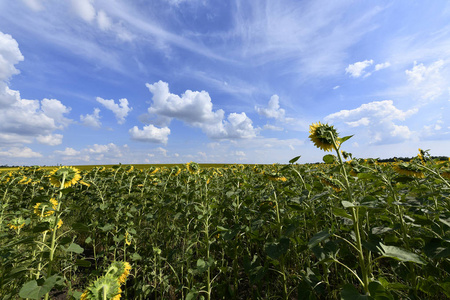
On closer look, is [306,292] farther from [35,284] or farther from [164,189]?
[164,189]

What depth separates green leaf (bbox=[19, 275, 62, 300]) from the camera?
55.7 inches

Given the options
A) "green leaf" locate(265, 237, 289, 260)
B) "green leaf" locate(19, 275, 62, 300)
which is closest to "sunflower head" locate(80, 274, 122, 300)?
"green leaf" locate(19, 275, 62, 300)

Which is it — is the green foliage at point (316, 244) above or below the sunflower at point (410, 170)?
below

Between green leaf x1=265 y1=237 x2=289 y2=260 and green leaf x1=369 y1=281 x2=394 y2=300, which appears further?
green leaf x1=265 y1=237 x2=289 y2=260

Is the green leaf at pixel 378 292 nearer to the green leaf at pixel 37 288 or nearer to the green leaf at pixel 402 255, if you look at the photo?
the green leaf at pixel 402 255

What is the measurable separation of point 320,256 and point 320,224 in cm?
282

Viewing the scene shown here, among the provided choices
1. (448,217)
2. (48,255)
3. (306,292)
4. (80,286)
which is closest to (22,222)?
(80,286)

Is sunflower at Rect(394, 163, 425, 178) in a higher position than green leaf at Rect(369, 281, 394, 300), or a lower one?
higher

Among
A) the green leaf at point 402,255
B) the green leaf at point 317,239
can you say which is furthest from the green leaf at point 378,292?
the green leaf at point 317,239

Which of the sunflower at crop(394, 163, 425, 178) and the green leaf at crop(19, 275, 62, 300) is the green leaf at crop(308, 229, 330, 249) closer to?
the green leaf at crop(19, 275, 62, 300)

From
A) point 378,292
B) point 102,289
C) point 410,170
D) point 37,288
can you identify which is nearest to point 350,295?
point 378,292

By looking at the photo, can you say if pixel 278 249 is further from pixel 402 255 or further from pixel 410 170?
pixel 410 170

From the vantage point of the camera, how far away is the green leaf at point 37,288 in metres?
1.41

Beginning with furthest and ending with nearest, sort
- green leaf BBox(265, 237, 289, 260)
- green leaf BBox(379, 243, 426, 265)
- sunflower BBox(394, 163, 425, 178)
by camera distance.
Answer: sunflower BBox(394, 163, 425, 178) < green leaf BBox(265, 237, 289, 260) < green leaf BBox(379, 243, 426, 265)
